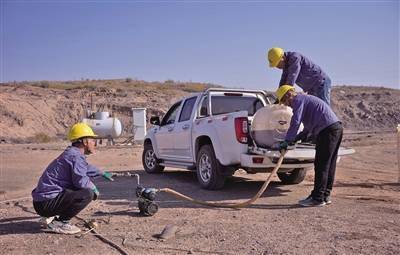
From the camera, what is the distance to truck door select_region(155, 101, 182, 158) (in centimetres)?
1199

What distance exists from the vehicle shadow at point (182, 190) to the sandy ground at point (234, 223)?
19mm

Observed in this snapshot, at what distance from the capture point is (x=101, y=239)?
6293 mm

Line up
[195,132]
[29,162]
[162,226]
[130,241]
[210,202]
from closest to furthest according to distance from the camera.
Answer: [130,241] → [162,226] → [210,202] → [195,132] → [29,162]

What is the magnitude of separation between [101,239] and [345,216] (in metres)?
3.34

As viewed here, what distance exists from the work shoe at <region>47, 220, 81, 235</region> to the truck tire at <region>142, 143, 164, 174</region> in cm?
652

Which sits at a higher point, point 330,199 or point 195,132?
point 195,132

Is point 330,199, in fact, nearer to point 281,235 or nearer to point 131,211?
point 281,235

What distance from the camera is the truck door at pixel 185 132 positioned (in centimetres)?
1094

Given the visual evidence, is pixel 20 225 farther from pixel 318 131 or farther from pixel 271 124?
pixel 318 131

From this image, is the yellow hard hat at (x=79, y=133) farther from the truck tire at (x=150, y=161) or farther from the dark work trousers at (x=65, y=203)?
the truck tire at (x=150, y=161)

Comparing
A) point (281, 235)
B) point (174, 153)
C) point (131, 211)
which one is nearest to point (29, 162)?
point (174, 153)

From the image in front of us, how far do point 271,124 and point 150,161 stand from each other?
539 cm

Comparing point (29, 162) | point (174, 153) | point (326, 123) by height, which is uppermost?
point (326, 123)

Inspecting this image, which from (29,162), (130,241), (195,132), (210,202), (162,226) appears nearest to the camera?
(130,241)
